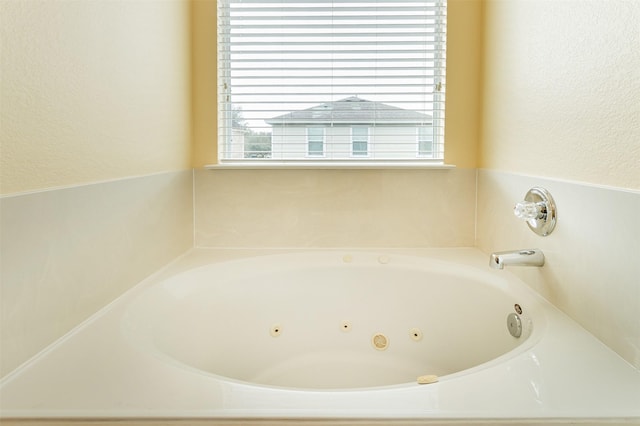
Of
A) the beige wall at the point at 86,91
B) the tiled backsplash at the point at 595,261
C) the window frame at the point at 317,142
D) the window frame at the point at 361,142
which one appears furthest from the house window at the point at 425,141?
the beige wall at the point at 86,91

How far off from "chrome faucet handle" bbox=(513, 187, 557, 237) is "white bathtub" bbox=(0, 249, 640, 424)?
217 mm

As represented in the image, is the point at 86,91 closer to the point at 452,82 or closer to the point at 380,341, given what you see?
the point at 380,341

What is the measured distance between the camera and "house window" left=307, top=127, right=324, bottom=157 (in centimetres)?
211

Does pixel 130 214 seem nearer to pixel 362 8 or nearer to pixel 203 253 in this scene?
pixel 203 253

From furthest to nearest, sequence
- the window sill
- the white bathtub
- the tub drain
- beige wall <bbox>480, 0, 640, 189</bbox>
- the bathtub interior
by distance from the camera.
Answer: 1. the window sill
2. the tub drain
3. the bathtub interior
4. beige wall <bbox>480, 0, 640, 189</bbox>
5. the white bathtub

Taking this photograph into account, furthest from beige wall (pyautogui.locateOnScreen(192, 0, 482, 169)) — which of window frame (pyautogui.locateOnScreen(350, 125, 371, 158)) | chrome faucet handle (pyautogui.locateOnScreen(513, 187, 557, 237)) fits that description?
chrome faucet handle (pyautogui.locateOnScreen(513, 187, 557, 237))

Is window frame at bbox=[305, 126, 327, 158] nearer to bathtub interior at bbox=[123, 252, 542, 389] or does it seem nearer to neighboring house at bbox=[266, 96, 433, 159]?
neighboring house at bbox=[266, 96, 433, 159]

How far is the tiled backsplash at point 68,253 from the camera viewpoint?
888 millimetres

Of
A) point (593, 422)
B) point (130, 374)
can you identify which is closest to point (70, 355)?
point (130, 374)

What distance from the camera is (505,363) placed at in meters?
0.91

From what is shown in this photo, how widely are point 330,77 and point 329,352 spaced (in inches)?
47.2

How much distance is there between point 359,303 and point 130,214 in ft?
2.99

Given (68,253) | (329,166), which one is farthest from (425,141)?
(68,253)

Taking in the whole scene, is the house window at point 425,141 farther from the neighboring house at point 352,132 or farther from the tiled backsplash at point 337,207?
the tiled backsplash at point 337,207
